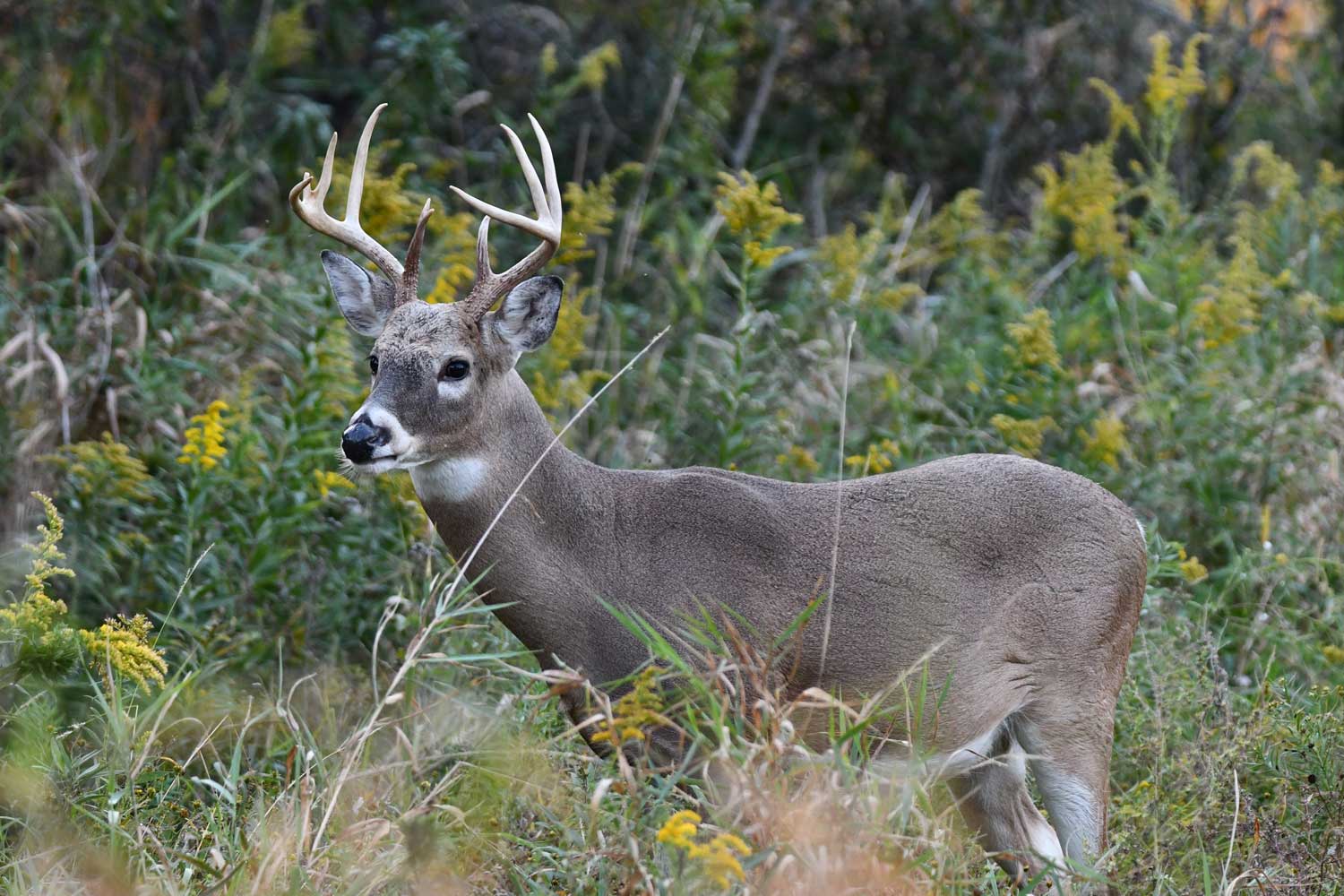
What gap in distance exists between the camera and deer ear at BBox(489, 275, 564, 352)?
Answer: 4578 mm

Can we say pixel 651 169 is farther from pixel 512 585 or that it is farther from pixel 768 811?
pixel 768 811

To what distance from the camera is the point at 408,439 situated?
4242 millimetres

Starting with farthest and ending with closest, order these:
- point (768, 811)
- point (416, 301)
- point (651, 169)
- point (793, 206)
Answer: point (793, 206) → point (651, 169) → point (416, 301) → point (768, 811)

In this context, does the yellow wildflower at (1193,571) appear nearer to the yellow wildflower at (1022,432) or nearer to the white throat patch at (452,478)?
the yellow wildflower at (1022,432)

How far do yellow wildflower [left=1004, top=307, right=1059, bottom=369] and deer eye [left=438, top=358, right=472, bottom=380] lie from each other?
2267 millimetres

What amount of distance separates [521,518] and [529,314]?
61 cm

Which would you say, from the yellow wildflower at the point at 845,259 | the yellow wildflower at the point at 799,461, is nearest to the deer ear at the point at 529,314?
the yellow wildflower at the point at 799,461

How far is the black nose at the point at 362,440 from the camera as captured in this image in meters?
4.14

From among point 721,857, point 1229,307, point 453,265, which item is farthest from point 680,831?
point 1229,307

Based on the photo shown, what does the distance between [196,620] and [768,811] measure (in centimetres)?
283

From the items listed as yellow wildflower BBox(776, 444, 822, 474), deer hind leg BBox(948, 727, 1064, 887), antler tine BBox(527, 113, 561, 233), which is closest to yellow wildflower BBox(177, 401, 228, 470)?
antler tine BBox(527, 113, 561, 233)

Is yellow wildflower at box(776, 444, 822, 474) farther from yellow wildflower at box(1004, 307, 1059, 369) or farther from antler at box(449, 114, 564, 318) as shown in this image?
antler at box(449, 114, 564, 318)

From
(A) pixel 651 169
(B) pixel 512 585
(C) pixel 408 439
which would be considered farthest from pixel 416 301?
(A) pixel 651 169

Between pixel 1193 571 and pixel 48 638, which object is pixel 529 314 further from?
pixel 1193 571
